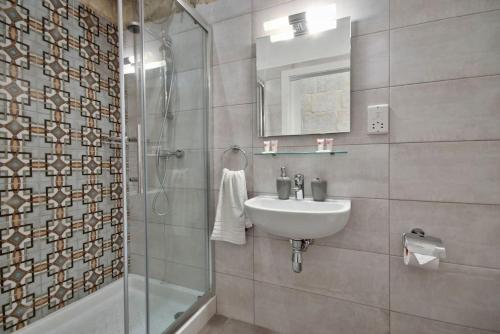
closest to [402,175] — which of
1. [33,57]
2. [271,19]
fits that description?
[271,19]

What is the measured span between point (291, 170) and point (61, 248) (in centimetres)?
163

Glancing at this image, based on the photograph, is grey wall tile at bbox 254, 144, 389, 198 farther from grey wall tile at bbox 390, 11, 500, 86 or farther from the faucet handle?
grey wall tile at bbox 390, 11, 500, 86

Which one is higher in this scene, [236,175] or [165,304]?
[236,175]

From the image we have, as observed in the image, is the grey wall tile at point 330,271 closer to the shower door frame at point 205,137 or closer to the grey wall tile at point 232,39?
the shower door frame at point 205,137

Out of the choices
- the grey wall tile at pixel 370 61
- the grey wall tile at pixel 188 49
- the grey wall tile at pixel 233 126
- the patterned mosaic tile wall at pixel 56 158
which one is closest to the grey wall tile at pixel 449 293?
the grey wall tile at pixel 370 61

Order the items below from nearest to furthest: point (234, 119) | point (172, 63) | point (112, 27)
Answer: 1. point (172, 63)
2. point (234, 119)
3. point (112, 27)

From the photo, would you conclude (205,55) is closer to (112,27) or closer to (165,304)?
(112,27)

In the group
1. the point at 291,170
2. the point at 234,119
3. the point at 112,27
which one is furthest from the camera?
the point at 112,27

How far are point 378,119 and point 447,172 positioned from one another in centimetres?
39

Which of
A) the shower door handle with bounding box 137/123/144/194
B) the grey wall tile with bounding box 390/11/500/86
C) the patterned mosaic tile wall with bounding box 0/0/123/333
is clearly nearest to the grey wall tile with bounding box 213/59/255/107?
the shower door handle with bounding box 137/123/144/194

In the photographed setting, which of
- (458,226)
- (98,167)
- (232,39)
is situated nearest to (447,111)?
(458,226)

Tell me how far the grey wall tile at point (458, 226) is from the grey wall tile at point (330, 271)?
0.54 feet

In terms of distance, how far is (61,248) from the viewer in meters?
1.57

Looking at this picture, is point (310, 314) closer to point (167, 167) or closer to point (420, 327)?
point (420, 327)
